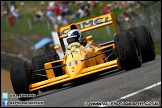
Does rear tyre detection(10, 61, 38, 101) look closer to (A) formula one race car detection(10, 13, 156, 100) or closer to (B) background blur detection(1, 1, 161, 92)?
(A) formula one race car detection(10, 13, 156, 100)

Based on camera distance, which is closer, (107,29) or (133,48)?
(133,48)

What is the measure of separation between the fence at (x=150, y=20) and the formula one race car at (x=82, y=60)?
28.0ft

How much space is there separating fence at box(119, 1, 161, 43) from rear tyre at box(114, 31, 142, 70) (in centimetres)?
1120

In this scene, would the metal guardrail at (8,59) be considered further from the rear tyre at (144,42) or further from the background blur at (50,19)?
the rear tyre at (144,42)

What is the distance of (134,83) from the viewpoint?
29.5 feet

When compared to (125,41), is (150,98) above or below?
below

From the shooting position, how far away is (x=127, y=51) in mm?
11125

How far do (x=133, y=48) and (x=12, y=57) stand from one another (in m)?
19.7

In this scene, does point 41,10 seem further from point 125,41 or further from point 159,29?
point 125,41

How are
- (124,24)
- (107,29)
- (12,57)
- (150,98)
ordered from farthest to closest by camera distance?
1. (12,57)
2. (107,29)
3. (124,24)
4. (150,98)

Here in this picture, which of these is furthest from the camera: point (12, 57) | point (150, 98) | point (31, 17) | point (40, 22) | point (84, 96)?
point (31, 17)

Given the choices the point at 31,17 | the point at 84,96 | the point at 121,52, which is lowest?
the point at 84,96

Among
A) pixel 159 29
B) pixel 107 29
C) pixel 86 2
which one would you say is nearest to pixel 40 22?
pixel 86 2

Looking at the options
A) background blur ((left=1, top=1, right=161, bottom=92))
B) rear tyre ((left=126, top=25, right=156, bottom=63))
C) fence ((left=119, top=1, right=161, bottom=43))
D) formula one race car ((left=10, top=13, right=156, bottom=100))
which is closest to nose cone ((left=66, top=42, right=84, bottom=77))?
formula one race car ((left=10, top=13, right=156, bottom=100))
